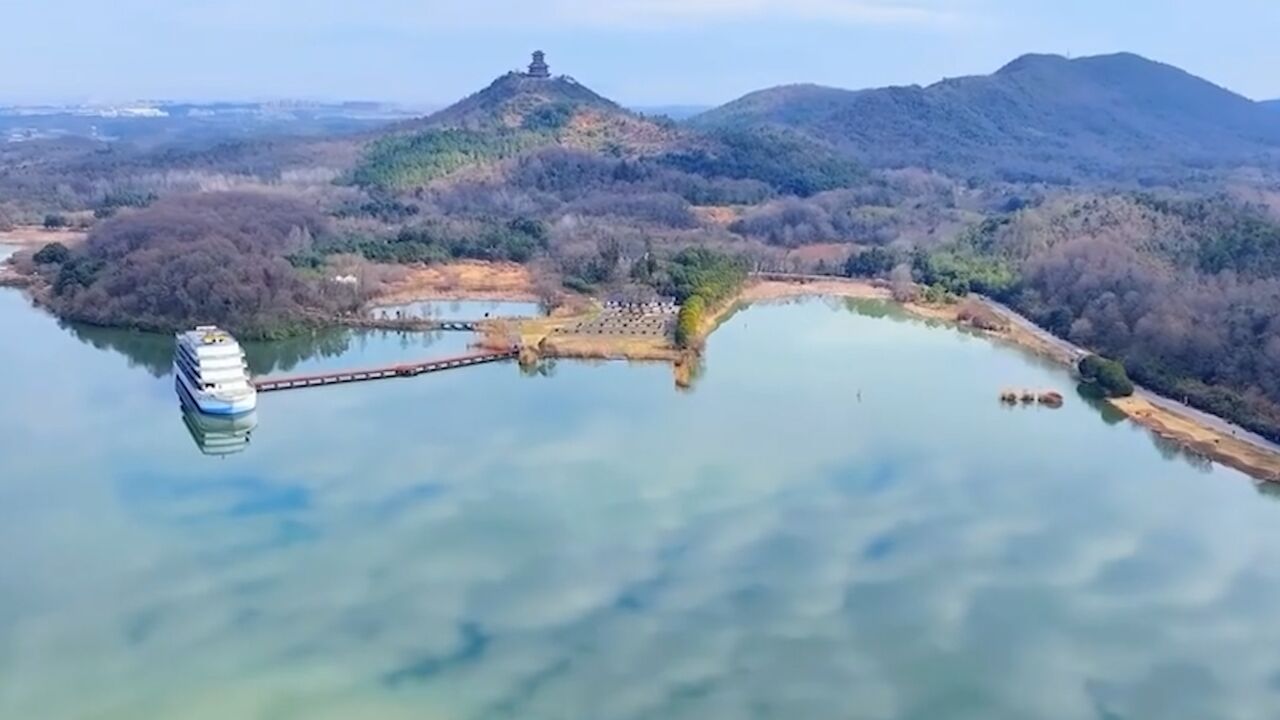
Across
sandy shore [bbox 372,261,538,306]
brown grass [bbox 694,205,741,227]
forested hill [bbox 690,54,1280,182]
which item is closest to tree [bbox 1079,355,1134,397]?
sandy shore [bbox 372,261,538,306]

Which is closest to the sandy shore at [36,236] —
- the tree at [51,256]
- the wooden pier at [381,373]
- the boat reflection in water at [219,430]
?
the tree at [51,256]

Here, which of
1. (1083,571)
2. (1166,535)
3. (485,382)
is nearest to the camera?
(1083,571)

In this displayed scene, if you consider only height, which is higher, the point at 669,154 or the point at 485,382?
the point at 669,154

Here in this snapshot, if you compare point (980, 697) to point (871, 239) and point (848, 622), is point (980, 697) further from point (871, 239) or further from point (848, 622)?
point (871, 239)

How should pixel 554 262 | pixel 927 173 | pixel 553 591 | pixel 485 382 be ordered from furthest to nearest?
→ 1. pixel 927 173
2. pixel 554 262
3. pixel 485 382
4. pixel 553 591

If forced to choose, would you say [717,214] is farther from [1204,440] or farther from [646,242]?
[1204,440]

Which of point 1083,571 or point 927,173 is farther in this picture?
point 927,173

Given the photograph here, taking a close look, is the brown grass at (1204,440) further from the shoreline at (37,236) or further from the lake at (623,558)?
the shoreline at (37,236)

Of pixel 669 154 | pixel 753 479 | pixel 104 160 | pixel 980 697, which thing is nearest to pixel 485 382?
pixel 753 479
